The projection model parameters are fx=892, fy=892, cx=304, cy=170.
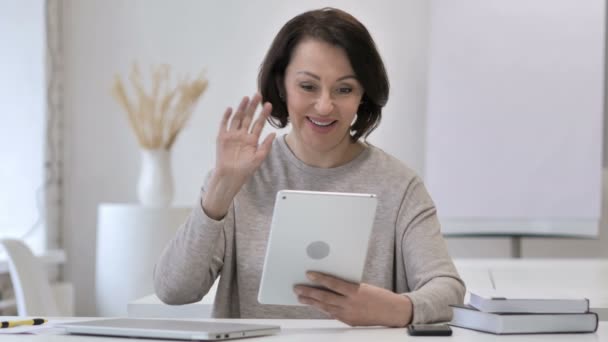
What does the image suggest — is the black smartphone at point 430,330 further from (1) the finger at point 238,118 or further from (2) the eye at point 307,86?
(2) the eye at point 307,86

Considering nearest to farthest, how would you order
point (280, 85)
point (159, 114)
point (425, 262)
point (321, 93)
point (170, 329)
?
point (170, 329) → point (425, 262) → point (321, 93) → point (280, 85) → point (159, 114)

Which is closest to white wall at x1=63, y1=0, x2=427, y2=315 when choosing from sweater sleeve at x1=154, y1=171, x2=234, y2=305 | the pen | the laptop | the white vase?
the white vase

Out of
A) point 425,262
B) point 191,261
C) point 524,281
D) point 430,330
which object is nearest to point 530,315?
point 430,330

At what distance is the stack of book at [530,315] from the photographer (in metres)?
1.41

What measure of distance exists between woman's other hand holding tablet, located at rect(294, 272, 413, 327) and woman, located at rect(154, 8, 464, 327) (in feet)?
0.58

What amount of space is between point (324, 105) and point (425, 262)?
38 cm

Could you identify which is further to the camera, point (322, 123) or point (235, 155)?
point (322, 123)

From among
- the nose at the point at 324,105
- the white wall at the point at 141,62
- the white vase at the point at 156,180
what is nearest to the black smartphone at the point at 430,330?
the nose at the point at 324,105

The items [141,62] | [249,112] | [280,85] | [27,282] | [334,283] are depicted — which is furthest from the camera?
[141,62]

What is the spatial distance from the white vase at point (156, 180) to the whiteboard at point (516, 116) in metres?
1.14

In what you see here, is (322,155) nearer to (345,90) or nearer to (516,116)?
(345,90)

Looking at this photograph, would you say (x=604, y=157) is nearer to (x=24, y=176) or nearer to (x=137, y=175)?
(x=137, y=175)

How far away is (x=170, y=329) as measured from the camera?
133cm

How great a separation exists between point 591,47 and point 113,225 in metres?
2.15
